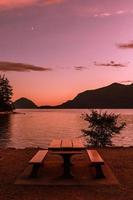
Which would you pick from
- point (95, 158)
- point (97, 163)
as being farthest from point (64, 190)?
point (95, 158)

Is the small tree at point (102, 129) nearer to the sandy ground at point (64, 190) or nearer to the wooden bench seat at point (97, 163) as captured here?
the sandy ground at point (64, 190)

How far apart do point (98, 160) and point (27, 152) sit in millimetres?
7445

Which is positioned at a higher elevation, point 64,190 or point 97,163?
point 97,163

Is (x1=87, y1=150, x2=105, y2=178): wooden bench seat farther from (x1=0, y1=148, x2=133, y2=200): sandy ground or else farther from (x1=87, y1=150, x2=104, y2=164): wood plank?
(x1=0, y1=148, x2=133, y2=200): sandy ground

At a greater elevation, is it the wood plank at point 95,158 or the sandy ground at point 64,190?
the wood plank at point 95,158

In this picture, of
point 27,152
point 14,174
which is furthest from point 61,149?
point 27,152

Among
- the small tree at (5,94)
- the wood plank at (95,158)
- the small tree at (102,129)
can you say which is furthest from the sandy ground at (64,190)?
the small tree at (5,94)

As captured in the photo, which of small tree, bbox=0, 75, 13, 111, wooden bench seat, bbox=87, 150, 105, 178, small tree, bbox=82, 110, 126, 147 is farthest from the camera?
small tree, bbox=0, 75, 13, 111

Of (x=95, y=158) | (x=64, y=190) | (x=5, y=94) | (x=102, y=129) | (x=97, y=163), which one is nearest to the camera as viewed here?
(x=64, y=190)

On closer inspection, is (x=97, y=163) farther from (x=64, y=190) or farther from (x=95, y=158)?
(x=64, y=190)

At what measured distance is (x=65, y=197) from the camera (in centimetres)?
995

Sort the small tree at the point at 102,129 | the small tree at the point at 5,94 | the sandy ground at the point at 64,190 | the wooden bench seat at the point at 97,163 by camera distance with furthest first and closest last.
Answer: the small tree at the point at 5,94
the small tree at the point at 102,129
the wooden bench seat at the point at 97,163
the sandy ground at the point at 64,190

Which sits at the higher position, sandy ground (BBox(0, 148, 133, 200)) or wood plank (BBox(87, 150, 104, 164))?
wood plank (BBox(87, 150, 104, 164))

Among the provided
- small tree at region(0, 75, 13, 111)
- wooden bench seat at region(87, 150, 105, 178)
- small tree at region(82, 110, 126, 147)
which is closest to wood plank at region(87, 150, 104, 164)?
wooden bench seat at region(87, 150, 105, 178)
